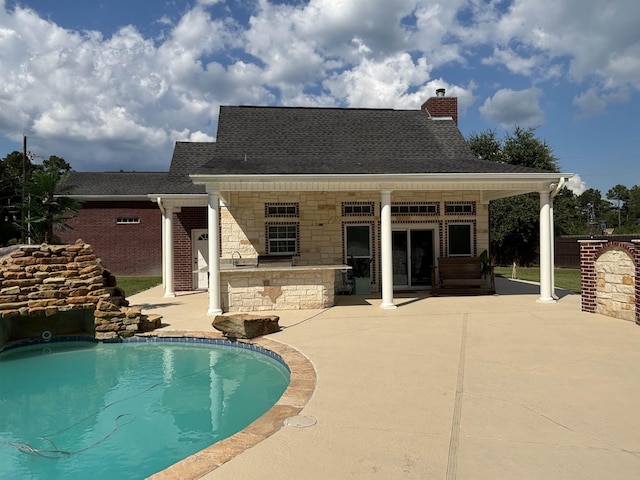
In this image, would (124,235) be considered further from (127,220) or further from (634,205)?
(634,205)

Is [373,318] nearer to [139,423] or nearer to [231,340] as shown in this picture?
[231,340]

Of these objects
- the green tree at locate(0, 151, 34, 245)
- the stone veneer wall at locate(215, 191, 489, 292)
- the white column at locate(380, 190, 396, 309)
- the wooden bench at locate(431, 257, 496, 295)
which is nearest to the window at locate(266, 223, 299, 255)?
A: the stone veneer wall at locate(215, 191, 489, 292)

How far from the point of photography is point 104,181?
27844mm

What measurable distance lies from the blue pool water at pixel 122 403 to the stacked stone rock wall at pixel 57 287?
61cm

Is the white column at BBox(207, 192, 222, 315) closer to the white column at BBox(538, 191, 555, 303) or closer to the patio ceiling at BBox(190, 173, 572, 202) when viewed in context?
the patio ceiling at BBox(190, 173, 572, 202)

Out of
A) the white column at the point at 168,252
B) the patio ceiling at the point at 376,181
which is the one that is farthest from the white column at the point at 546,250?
the white column at the point at 168,252

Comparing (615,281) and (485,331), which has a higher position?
(615,281)

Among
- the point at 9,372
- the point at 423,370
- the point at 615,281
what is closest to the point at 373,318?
the point at 423,370

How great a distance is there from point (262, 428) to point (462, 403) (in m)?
2.07

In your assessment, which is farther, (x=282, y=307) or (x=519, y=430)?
(x=282, y=307)

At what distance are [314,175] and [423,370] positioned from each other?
5.86 m

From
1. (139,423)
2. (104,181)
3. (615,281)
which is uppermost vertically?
(104,181)

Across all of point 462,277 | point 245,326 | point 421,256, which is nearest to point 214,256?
point 245,326

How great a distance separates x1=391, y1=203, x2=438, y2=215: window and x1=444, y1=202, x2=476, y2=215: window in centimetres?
40
